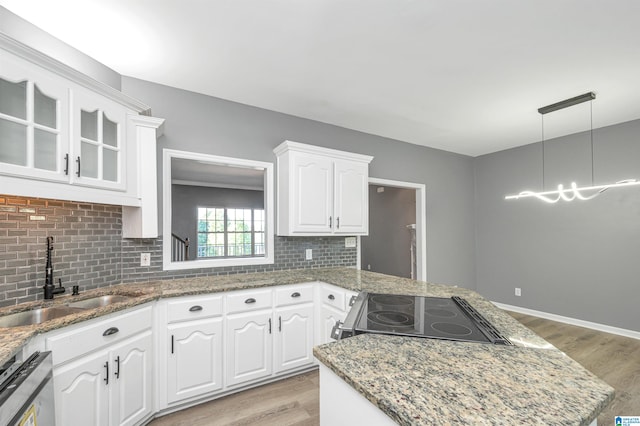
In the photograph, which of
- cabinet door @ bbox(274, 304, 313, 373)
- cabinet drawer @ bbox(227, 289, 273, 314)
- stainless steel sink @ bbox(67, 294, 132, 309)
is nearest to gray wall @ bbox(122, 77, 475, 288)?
stainless steel sink @ bbox(67, 294, 132, 309)

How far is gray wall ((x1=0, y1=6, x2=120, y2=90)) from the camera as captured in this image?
173cm

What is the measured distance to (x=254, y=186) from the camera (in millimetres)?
7570

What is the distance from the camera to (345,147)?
12.0ft

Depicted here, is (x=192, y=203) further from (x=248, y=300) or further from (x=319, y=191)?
(x=248, y=300)

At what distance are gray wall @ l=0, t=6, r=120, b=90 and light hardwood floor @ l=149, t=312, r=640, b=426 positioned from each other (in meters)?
2.56

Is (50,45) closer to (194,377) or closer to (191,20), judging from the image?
(191,20)

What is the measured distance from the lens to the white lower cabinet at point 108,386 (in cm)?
146

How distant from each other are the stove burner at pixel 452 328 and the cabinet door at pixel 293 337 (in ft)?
4.65

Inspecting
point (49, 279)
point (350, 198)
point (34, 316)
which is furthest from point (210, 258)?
point (350, 198)

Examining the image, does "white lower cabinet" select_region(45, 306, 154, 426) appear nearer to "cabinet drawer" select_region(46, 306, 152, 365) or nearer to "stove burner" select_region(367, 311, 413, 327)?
"cabinet drawer" select_region(46, 306, 152, 365)

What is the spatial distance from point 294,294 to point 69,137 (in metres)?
1.89

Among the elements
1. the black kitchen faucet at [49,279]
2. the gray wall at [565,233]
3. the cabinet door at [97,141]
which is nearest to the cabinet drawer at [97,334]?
the black kitchen faucet at [49,279]

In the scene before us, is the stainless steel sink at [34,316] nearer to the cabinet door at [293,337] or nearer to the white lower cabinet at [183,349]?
the white lower cabinet at [183,349]

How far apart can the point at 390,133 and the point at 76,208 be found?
341 cm
